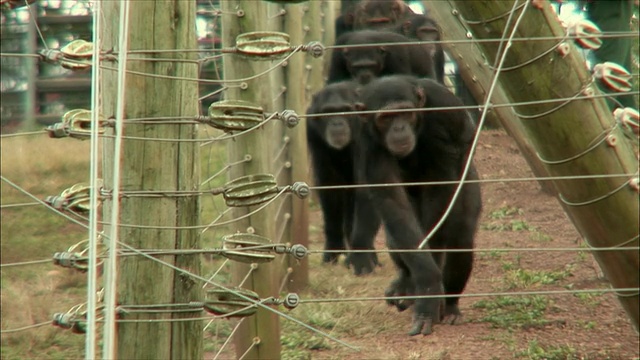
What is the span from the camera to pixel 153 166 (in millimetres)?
2154

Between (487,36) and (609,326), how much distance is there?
1.89m

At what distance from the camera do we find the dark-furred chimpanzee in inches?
231

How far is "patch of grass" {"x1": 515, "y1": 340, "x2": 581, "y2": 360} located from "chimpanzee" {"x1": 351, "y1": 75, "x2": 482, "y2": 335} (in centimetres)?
82

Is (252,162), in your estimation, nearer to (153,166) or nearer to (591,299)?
(153,166)

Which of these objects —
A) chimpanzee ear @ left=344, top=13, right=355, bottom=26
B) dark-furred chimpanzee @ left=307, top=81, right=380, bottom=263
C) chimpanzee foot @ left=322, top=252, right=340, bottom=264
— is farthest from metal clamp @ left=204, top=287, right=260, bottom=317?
chimpanzee ear @ left=344, top=13, right=355, bottom=26

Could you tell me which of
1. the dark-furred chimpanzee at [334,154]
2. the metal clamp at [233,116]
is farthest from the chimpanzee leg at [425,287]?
the metal clamp at [233,116]

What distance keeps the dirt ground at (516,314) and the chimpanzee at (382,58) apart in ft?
4.35

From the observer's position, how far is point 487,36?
2812 millimetres

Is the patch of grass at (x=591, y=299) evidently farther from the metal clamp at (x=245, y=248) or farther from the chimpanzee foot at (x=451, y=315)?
the metal clamp at (x=245, y=248)

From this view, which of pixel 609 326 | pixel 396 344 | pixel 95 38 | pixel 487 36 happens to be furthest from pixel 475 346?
pixel 95 38

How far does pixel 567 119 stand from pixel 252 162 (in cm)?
143

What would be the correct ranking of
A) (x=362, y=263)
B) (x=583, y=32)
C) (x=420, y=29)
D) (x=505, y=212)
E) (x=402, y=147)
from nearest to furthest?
(x=583, y=32)
(x=402, y=147)
(x=362, y=263)
(x=420, y=29)
(x=505, y=212)

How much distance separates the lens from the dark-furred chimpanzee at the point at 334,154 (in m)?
5.86

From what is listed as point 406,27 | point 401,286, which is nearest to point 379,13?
point 406,27
